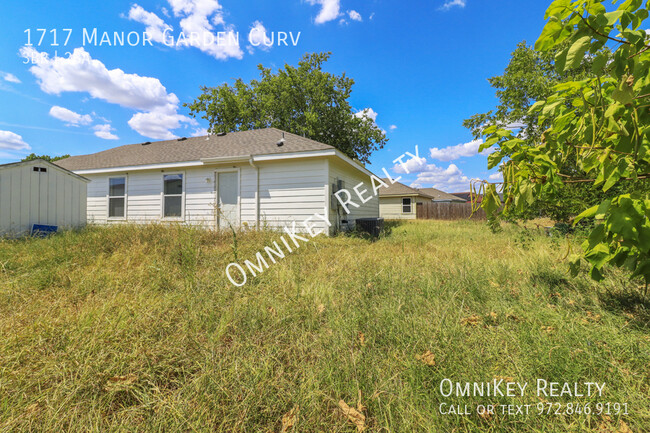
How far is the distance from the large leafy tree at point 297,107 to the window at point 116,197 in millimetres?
13264

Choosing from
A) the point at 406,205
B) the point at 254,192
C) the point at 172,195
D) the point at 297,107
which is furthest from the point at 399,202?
the point at 172,195

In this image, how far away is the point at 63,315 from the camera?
2408 mm

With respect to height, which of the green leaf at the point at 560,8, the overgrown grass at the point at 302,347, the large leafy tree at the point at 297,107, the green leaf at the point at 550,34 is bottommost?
the overgrown grass at the point at 302,347

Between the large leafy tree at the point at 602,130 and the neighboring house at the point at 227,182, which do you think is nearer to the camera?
the large leafy tree at the point at 602,130

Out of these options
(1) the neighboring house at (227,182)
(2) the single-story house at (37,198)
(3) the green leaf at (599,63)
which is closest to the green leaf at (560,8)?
(3) the green leaf at (599,63)

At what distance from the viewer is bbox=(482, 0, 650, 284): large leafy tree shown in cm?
127

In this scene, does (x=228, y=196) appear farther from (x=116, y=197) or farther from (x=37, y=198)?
(x=116, y=197)

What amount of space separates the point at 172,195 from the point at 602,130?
11.9 meters

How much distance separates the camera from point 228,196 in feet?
31.7

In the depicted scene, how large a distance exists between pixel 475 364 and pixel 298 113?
78.2 ft

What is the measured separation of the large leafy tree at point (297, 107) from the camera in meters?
22.0

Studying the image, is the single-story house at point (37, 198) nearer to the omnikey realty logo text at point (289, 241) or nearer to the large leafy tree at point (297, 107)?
the omnikey realty logo text at point (289, 241)

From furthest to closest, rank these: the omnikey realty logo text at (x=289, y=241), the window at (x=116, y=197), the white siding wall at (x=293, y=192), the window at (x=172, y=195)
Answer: the window at (x=116, y=197)
the window at (x=172, y=195)
the white siding wall at (x=293, y=192)
the omnikey realty logo text at (x=289, y=241)

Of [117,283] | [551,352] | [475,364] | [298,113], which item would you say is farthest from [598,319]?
[298,113]
